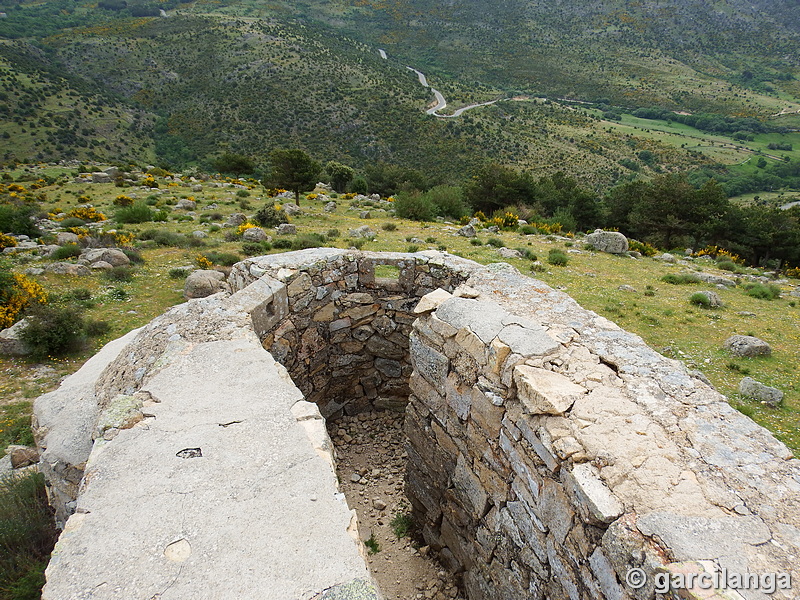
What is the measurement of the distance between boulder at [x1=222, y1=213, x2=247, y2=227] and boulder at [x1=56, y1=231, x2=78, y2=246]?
5049mm

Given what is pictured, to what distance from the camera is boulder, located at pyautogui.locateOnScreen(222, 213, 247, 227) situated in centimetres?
1728

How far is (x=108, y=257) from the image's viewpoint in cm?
1230

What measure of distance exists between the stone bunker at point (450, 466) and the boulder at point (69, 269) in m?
7.19

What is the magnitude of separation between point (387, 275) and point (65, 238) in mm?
12716

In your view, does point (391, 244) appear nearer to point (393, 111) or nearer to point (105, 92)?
point (393, 111)

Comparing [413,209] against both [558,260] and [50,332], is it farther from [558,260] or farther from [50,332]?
[50,332]

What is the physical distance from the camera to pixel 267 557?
2486 millimetres

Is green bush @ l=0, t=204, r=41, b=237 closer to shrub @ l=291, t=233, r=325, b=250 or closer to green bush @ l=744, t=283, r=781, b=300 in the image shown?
shrub @ l=291, t=233, r=325, b=250

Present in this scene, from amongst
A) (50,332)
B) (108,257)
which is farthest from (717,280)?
(108,257)

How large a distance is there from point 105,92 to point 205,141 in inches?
761

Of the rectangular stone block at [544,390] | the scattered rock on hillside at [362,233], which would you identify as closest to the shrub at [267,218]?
the scattered rock on hillside at [362,233]

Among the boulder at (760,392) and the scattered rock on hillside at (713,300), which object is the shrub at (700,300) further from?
the boulder at (760,392)

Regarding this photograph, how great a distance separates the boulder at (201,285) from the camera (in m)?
10.3

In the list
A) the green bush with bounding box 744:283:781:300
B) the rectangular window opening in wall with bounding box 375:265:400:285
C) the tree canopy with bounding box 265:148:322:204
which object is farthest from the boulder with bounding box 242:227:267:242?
the green bush with bounding box 744:283:781:300
